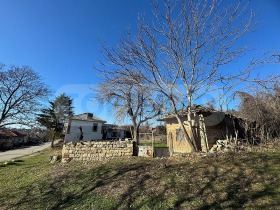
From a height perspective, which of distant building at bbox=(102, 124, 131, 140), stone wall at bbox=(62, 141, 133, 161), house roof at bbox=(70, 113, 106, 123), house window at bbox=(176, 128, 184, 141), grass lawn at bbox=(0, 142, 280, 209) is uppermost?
house roof at bbox=(70, 113, 106, 123)

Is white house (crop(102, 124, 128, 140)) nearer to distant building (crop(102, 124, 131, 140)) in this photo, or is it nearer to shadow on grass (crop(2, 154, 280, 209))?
distant building (crop(102, 124, 131, 140))

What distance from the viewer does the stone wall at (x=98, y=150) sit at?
397 inches

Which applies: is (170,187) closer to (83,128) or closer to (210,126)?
(210,126)

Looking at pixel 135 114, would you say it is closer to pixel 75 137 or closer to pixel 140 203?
pixel 75 137

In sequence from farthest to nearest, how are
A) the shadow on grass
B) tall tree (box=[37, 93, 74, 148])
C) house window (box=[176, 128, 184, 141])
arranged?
tall tree (box=[37, 93, 74, 148])
house window (box=[176, 128, 184, 141])
the shadow on grass

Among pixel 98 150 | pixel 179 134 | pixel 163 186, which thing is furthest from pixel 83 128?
pixel 163 186

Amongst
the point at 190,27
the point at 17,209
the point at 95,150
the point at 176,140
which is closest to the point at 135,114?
the point at 176,140

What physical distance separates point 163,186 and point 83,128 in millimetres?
24677

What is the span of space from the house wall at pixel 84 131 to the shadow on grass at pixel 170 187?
67.3 feet

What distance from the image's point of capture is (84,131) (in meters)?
28.1

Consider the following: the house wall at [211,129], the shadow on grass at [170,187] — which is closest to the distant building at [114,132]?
the house wall at [211,129]

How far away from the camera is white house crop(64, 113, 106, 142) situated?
2705 cm

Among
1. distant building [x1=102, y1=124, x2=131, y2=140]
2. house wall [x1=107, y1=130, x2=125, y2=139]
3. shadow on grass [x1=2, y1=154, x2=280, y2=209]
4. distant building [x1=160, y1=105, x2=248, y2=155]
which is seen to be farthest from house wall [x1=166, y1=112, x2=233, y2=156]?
house wall [x1=107, y1=130, x2=125, y2=139]

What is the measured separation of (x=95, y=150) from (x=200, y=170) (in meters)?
6.13
